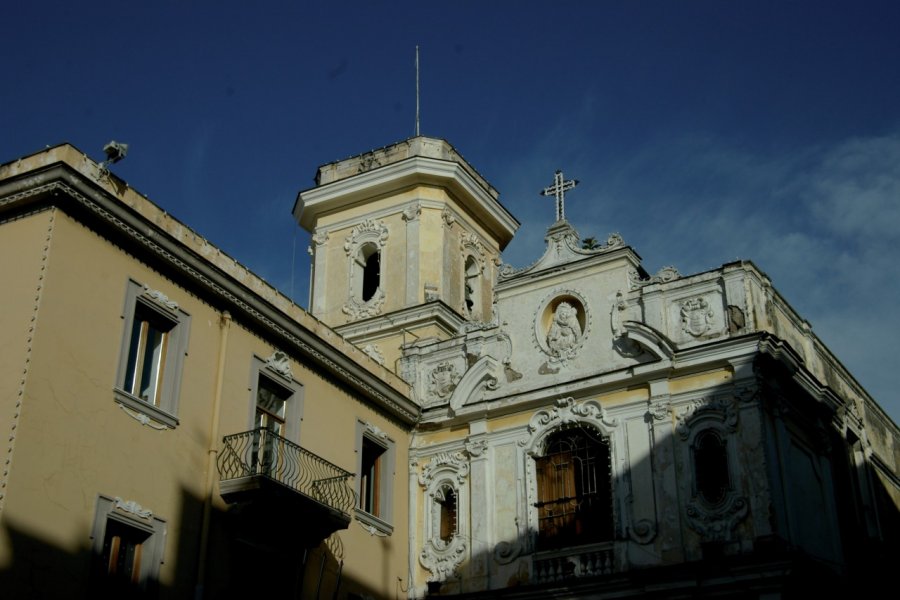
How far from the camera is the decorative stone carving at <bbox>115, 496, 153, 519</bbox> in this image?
1669 centimetres

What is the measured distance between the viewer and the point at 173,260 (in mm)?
18766

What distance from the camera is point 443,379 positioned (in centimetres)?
2486

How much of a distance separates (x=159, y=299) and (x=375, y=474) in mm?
6939

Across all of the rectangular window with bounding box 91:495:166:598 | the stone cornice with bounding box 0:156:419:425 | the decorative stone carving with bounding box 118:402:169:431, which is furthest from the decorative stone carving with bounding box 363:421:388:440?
the rectangular window with bounding box 91:495:166:598

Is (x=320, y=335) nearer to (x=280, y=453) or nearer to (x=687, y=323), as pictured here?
(x=280, y=453)

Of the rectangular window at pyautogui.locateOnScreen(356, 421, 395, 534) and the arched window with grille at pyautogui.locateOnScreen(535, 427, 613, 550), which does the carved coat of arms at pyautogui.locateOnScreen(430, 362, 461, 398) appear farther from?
the arched window with grille at pyautogui.locateOnScreen(535, 427, 613, 550)

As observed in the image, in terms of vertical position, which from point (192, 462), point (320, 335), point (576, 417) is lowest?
point (192, 462)

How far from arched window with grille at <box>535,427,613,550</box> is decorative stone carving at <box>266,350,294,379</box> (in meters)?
5.31

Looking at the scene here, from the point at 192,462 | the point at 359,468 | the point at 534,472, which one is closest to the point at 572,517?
the point at 534,472

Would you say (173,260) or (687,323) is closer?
(173,260)

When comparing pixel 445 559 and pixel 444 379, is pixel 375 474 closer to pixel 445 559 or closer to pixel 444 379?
pixel 445 559

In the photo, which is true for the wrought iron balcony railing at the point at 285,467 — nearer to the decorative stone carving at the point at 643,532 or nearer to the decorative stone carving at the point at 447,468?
the decorative stone carving at the point at 447,468

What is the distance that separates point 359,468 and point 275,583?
12.0 feet

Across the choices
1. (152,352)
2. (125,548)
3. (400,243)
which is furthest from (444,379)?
(125,548)
